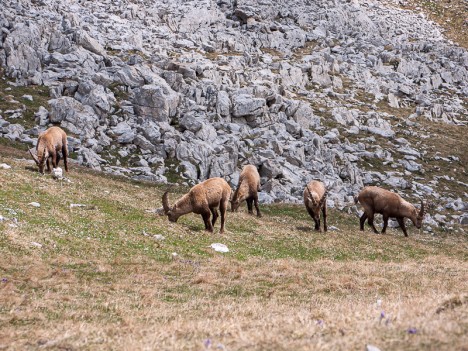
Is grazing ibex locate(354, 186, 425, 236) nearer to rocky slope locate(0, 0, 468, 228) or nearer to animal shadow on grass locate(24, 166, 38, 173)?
rocky slope locate(0, 0, 468, 228)

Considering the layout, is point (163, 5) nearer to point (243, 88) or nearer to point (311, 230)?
point (243, 88)

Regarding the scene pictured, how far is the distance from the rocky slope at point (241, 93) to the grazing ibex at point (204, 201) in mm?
18602

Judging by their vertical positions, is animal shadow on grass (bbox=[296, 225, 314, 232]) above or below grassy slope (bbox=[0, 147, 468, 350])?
below

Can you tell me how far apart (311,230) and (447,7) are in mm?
125025

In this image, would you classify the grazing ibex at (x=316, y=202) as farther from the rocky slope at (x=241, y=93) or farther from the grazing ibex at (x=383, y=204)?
the rocky slope at (x=241, y=93)

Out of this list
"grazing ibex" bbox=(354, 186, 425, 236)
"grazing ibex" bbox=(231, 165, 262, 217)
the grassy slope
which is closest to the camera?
the grassy slope

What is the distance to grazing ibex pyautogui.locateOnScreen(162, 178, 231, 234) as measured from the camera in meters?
23.6

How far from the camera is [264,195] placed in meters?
43.1

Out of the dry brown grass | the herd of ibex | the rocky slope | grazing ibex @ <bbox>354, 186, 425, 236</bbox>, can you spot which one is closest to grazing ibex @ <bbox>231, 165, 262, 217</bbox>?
the herd of ibex

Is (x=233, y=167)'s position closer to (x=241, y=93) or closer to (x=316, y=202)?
(x=241, y=93)

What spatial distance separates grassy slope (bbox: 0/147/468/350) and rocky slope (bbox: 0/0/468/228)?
58.3 ft

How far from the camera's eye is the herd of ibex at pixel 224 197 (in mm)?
23906

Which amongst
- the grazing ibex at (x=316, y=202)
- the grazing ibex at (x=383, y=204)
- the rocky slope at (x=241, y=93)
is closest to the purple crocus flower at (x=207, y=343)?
the grazing ibex at (x=316, y=202)

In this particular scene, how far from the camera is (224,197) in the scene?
79.9 feet
